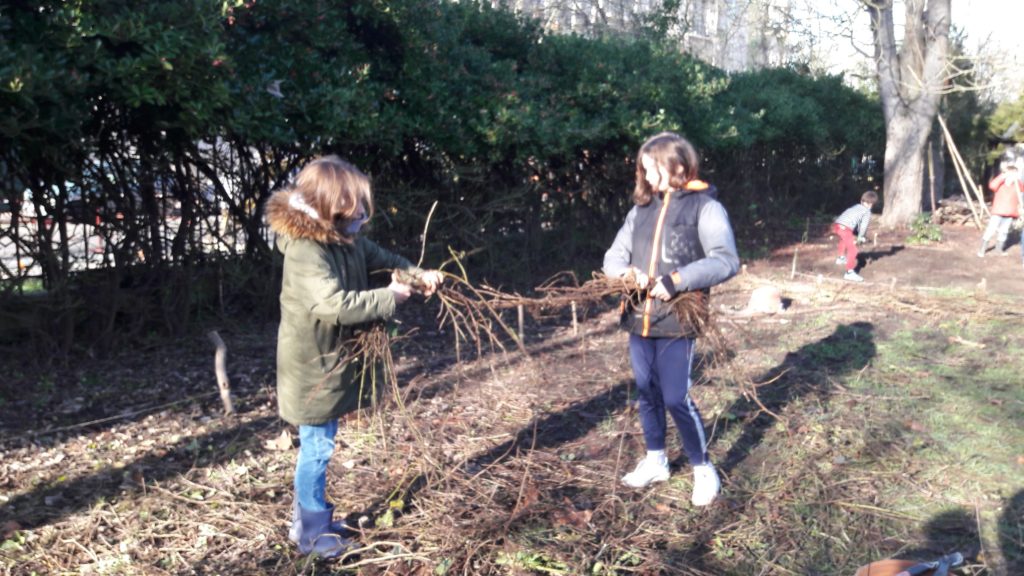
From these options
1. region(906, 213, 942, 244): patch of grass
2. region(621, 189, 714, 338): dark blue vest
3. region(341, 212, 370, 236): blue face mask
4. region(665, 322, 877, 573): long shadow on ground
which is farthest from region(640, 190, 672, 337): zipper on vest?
region(906, 213, 942, 244): patch of grass

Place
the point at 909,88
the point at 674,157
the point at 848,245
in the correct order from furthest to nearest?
the point at 909,88, the point at 848,245, the point at 674,157

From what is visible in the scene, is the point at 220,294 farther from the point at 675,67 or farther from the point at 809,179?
the point at 809,179

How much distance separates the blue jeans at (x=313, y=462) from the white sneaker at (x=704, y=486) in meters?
1.70

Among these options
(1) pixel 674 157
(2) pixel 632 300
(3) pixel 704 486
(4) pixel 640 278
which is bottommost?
(3) pixel 704 486

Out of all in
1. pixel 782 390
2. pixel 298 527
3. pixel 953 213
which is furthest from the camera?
pixel 953 213

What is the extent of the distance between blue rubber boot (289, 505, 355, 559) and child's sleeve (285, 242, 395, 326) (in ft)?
2.75

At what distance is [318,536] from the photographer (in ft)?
11.3

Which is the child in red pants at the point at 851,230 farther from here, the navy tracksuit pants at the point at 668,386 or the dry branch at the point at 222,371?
the dry branch at the point at 222,371

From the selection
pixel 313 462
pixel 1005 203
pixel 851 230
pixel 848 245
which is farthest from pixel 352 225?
pixel 1005 203

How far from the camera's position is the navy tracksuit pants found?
12.1 ft

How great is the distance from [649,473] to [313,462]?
1659 millimetres

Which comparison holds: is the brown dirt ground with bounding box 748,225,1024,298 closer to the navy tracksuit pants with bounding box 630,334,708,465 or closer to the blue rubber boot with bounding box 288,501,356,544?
the navy tracksuit pants with bounding box 630,334,708,465

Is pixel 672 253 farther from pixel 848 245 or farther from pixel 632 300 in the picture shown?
pixel 848 245

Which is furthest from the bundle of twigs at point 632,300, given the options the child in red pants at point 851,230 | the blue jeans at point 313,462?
the child in red pants at point 851,230
